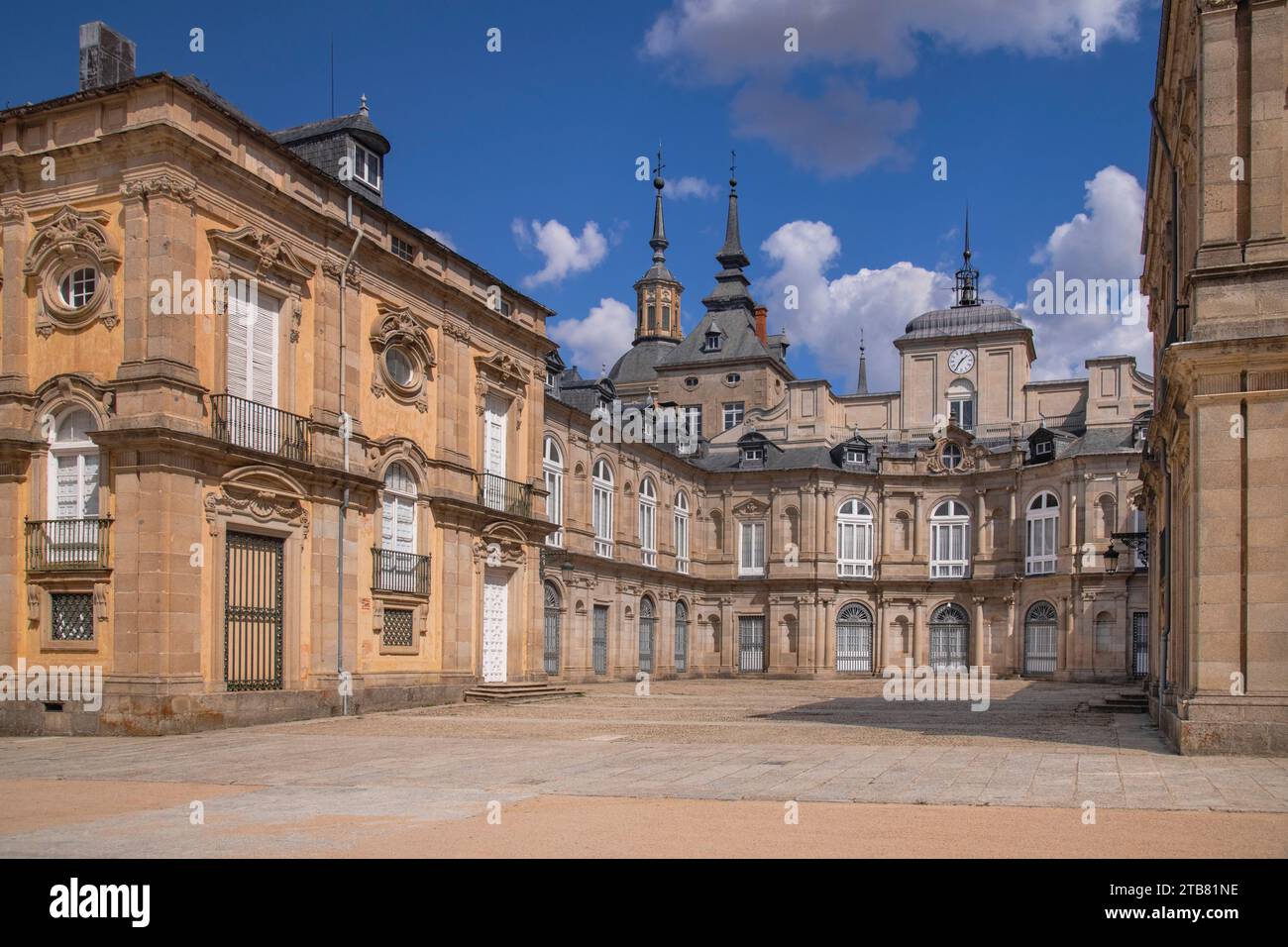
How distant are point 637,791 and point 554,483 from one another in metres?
30.0

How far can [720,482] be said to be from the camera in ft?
187

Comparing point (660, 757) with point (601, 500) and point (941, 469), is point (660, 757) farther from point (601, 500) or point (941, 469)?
point (941, 469)

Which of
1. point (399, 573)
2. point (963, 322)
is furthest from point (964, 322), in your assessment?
point (399, 573)

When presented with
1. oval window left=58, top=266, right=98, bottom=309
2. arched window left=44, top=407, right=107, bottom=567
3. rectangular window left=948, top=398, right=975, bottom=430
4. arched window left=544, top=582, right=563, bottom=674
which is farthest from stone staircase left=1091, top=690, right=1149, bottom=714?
rectangular window left=948, top=398, right=975, bottom=430

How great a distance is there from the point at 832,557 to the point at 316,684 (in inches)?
1352

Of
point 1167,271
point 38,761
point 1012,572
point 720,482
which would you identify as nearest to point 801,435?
point 720,482

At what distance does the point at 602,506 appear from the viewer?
4650 centimetres

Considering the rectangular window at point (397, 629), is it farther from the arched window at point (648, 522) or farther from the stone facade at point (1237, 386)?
the arched window at point (648, 522)

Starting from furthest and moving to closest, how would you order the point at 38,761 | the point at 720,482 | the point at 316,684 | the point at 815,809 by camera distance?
the point at 720,482 < the point at 316,684 < the point at 38,761 < the point at 815,809

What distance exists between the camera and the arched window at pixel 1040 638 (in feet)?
170

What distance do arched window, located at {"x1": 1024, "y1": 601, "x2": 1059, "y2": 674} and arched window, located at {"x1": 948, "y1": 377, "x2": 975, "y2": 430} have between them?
8.98m

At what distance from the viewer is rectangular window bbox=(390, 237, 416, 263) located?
1093 inches

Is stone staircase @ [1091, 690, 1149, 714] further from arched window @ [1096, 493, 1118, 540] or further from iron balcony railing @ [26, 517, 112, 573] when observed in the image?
arched window @ [1096, 493, 1118, 540]

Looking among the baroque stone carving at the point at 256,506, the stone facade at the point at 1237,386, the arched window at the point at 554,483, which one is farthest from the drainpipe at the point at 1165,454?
the arched window at the point at 554,483
